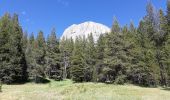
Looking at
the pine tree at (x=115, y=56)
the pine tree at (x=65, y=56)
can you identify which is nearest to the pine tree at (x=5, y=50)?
the pine tree at (x=115, y=56)

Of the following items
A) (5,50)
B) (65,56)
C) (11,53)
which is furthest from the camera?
(65,56)

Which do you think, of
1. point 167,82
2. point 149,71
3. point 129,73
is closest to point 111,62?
point 129,73

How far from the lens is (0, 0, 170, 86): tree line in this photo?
43.7 meters

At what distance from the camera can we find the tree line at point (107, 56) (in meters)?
43.7

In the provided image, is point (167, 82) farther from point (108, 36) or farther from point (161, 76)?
point (108, 36)

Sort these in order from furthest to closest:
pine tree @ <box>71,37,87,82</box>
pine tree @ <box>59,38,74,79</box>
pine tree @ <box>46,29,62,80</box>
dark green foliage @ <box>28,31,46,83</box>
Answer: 1. pine tree @ <box>59,38,74,79</box>
2. pine tree @ <box>46,29,62,80</box>
3. pine tree @ <box>71,37,87,82</box>
4. dark green foliage @ <box>28,31,46,83</box>

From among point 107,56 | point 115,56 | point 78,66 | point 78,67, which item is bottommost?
point 78,67

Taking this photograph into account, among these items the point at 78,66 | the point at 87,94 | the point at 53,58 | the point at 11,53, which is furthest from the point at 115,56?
the point at 53,58

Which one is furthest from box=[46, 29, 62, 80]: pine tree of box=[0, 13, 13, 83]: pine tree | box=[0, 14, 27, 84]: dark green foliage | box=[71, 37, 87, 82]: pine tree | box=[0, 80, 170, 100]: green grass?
box=[0, 80, 170, 100]: green grass

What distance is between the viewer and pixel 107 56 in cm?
4741

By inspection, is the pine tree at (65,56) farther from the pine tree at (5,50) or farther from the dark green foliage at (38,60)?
the pine tree at (5,50)

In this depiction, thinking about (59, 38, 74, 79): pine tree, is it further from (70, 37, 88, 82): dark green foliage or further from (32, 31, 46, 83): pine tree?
(70, 37, 88, 82): dark green foliage

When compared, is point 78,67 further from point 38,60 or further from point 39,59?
point 38,60

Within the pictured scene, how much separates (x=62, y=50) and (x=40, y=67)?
15128 mm
